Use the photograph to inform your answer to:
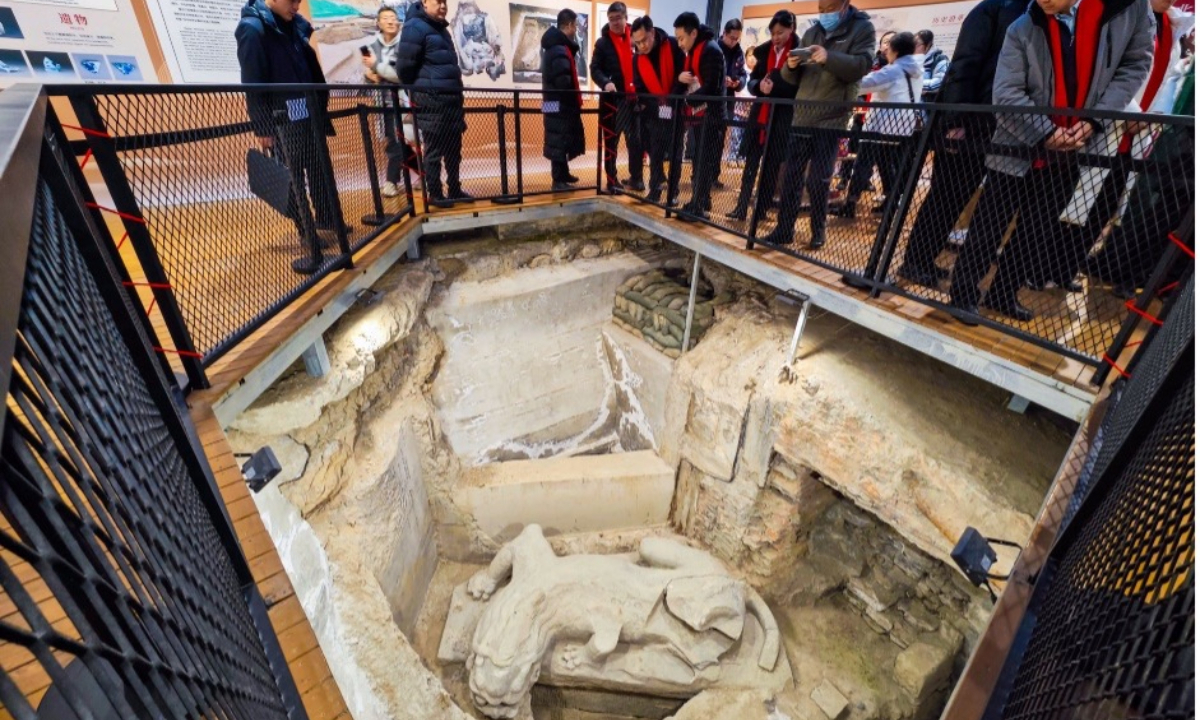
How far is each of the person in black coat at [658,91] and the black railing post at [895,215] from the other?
2259mm

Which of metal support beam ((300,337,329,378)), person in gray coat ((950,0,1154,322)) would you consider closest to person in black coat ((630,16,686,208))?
person in gray coat ((950,0,1154,322))

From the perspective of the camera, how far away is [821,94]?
14.5 feet

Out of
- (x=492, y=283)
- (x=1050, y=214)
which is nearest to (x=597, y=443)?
(x=492, y=283)

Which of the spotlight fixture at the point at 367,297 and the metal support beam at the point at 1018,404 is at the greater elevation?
the spotlight fixture at the point at 367,297

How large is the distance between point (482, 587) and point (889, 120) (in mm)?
5460

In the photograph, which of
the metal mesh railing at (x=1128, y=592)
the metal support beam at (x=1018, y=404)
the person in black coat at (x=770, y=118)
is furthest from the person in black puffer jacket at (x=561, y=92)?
the metal mesh railing at (x=1128, y=592)

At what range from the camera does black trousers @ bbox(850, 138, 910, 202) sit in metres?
3.70

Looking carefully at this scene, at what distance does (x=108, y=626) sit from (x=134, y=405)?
919 millimetres

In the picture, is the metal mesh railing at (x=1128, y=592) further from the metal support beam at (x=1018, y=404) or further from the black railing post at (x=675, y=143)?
the black railing post at (x=675, y=143)

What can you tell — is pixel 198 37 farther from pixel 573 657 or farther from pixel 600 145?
pixel 573 657

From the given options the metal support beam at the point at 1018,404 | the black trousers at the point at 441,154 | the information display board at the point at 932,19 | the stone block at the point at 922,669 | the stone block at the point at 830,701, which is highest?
the information display board at the point at 932,19

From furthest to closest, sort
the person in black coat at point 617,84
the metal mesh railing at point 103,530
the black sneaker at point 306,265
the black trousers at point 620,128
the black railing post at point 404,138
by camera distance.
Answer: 1. the black trousers at point 620,128
2. the person in black coat at point 617,84
3. the black railing post at point 404,138
4. the black sneaker at point 306,265
5. the metal mesh railing at point 103,530

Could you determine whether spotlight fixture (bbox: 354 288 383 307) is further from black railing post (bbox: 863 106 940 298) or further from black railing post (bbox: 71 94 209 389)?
black railing post (bbox: 863 106 940 298)

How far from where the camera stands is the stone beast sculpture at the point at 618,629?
4.46 metres
